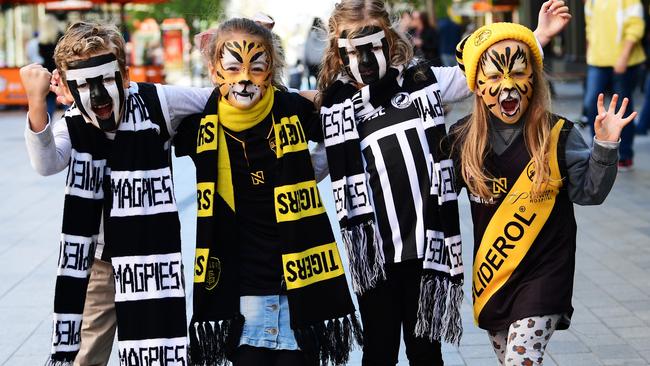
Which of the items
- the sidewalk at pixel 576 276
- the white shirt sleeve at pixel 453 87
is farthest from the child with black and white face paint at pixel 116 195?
the sidewalk at pixel 576 276

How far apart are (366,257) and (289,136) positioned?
0.51 m

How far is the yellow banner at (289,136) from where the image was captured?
11.9 feet

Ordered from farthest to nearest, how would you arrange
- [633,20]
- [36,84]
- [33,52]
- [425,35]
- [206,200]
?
[33,52]
[425,35]
[633,20]
[206,200]
[36,84]

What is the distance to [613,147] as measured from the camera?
3.50m

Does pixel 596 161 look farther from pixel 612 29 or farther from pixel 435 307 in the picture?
pixel 612 29

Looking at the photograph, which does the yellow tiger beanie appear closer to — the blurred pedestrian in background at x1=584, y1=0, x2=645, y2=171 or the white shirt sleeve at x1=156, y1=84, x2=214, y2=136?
the white shirt sleeve at x1=156, y1=84, x2=214, y2=136

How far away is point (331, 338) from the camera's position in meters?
3.74

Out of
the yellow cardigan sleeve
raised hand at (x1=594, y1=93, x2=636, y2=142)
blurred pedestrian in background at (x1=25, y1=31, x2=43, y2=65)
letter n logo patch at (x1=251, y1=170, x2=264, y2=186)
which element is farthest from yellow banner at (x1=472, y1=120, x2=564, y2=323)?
blurred pedestrian in background at (x1=25, y1=31, x2=43, y2=65)

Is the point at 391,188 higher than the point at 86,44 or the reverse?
the reverse

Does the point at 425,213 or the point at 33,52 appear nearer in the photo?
the point at 425,213

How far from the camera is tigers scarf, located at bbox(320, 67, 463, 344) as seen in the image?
371 cm

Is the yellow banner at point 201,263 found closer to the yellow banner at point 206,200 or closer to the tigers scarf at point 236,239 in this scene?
the tigers scarf at point 236,239

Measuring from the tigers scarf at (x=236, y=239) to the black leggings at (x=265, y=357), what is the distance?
31mm

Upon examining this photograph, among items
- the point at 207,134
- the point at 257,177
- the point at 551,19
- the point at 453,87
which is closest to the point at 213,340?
the point at 257,177
